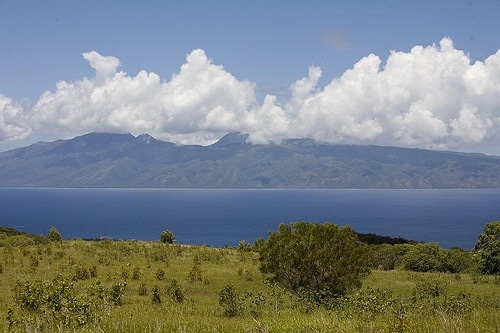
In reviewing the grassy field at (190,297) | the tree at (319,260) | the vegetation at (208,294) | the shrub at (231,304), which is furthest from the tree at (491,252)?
the shrub at (231,304)

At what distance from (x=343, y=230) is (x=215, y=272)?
1024 cm

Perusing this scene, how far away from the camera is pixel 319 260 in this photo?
70.8 ft

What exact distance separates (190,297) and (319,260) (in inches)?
239

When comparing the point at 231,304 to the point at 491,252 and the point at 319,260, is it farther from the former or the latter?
the point at 491,252

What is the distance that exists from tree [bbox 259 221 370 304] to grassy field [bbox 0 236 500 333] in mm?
1124

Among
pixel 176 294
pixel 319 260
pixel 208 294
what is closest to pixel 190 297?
pixel 176 294

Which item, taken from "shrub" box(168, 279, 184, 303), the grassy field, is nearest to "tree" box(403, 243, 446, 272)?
the grassy field

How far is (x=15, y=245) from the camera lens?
1405 inches

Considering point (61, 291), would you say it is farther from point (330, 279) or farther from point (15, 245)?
point (15, 245)

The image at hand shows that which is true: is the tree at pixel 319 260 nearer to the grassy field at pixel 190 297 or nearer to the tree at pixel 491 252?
the grassy field at pixel 190 297

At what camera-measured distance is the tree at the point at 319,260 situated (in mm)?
21516

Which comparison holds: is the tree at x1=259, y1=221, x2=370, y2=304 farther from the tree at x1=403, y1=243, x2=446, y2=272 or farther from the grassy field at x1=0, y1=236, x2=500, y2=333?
the tree at x1=403, y1=243, x2=446, y2=272

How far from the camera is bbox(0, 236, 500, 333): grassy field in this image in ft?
35.1

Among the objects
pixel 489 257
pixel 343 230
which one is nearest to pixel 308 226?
pixel 343 230
